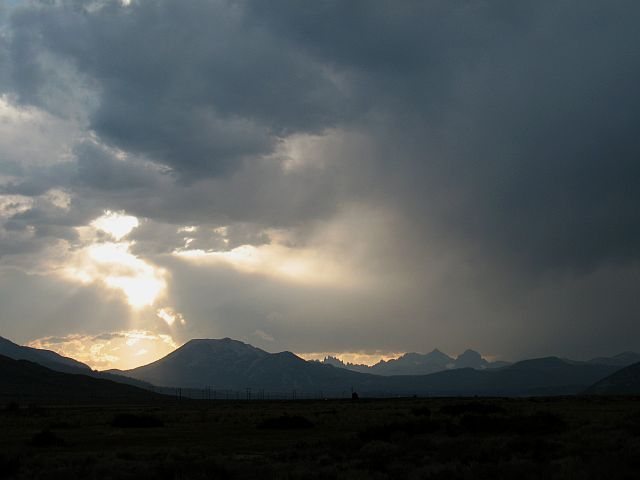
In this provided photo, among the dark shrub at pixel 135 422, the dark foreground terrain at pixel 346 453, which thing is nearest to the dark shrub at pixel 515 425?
the dark foreground terrain at pixel 346 453

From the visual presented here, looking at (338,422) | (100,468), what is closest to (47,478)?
(100,468)

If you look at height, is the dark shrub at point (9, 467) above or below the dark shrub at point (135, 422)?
below

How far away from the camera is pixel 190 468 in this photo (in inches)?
1006

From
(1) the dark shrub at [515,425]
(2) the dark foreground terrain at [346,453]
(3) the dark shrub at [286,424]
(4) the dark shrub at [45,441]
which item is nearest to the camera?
(2) the dark foreground terrain at [346,453]

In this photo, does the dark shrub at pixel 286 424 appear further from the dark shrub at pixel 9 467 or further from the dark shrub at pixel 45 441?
the dark shrub at pixel 9 467

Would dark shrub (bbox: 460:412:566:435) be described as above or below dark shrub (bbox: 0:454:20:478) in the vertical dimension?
above

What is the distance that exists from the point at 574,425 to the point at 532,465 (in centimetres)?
2289

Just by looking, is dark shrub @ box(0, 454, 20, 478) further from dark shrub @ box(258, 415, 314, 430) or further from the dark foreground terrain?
dark shrub @ box(258, 415, 314, 430)

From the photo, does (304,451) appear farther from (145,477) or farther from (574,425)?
(574,425)

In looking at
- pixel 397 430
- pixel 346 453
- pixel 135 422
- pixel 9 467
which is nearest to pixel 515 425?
pixel 397 430

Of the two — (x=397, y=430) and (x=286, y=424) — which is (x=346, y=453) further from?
(x=286, y=424)

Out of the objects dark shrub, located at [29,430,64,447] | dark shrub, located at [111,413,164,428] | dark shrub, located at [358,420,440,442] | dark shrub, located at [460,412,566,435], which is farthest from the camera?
dark shrub, located at [111,413,164,428]

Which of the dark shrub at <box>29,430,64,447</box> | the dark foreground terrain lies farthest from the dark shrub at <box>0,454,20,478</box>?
the dark shrub at <box>29,430,64,447</box>

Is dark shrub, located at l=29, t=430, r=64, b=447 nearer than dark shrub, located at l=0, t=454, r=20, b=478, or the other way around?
dark shrub, located at l=0, t=454, r=20, b=478
